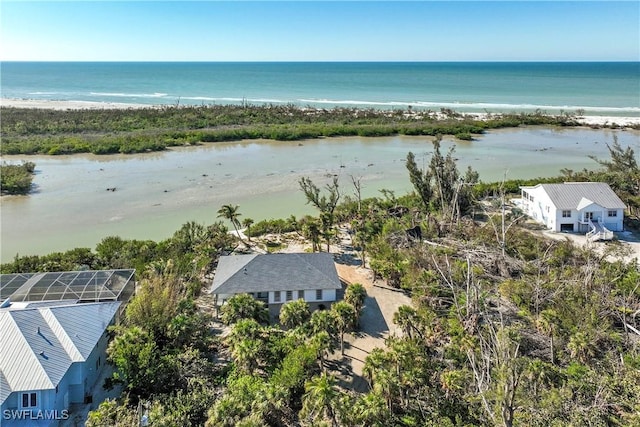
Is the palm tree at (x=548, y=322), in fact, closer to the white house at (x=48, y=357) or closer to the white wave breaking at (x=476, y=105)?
the white house at (x=48, y=357)

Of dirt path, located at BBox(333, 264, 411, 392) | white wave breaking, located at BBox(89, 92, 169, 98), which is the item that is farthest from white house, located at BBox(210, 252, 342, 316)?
white wave breaking, located at BBox(89, 92, 169, 98)

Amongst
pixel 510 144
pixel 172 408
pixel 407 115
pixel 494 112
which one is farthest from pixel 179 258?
pixel 494 112

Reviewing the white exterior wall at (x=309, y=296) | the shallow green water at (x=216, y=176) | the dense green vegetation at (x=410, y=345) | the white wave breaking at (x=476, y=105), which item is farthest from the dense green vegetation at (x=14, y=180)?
the white wave breaking at (x=476, y=105)

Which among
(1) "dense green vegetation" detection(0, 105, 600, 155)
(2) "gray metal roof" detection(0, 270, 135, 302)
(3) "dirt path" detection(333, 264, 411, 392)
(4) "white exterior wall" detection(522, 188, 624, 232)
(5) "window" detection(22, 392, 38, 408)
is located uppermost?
(1) "dense green vegetation" detection(0, 105, 600, 155)

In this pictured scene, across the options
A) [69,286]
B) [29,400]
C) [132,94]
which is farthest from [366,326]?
[132,94]

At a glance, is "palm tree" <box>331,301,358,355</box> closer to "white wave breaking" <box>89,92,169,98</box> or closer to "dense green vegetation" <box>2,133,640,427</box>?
"dense green vegetation" <box>2,133,640,427</box>

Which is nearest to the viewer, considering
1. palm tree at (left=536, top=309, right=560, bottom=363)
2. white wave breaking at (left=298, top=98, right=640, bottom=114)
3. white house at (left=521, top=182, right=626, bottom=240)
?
palm tree at (left=536, top=309, right=560, bottom=363)
